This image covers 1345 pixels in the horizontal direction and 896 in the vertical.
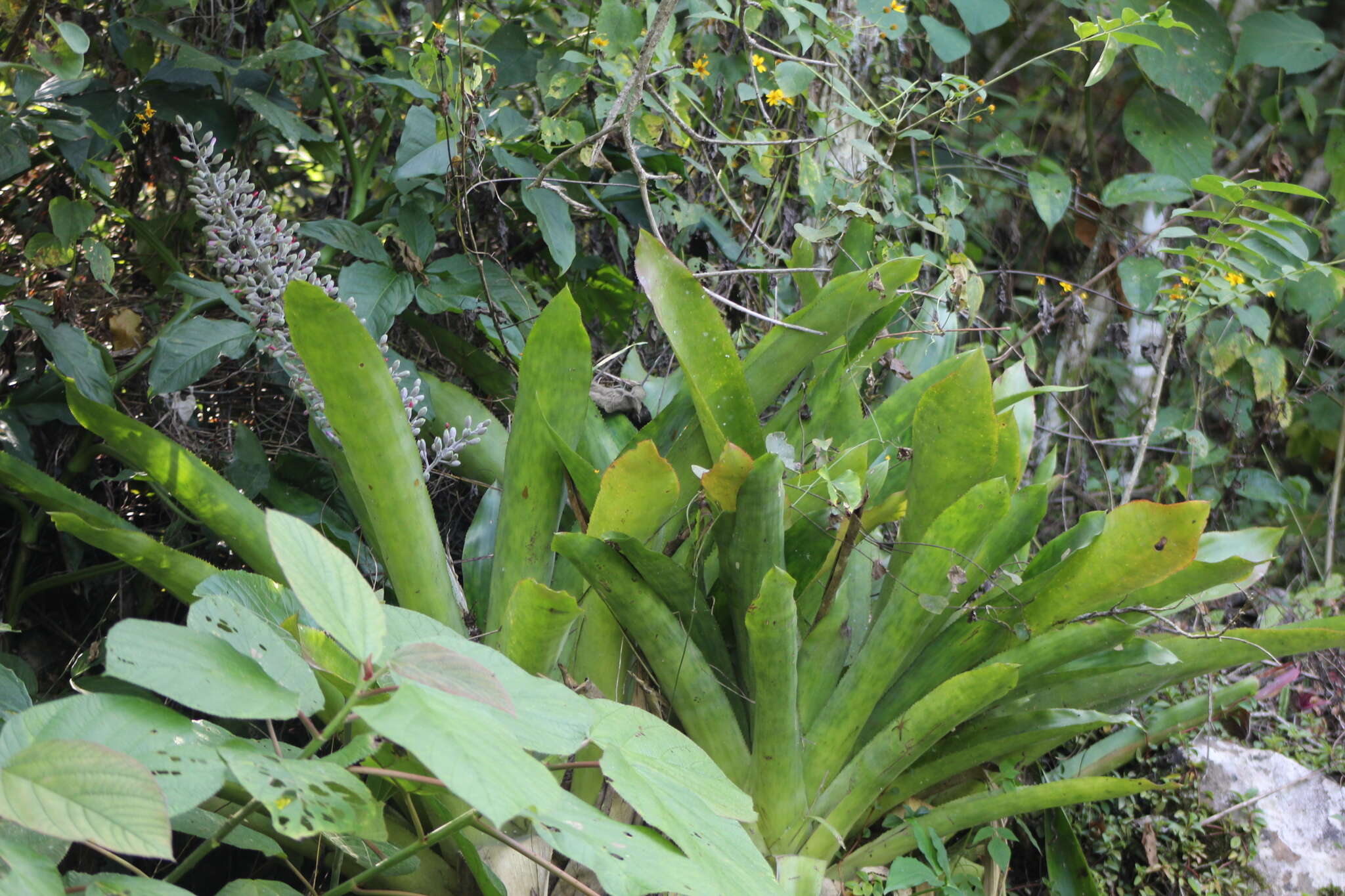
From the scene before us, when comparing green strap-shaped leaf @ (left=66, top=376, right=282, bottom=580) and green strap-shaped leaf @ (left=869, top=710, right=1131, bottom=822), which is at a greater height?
green strap-shaped leaf @ (left=66, top=376, right=282, bottom=580)

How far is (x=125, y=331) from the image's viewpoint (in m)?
1.41

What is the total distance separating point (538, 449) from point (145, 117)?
90cm

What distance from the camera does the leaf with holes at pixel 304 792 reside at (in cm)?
52

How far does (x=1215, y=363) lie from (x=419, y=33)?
1.81 metres

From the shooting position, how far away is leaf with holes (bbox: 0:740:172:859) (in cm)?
48

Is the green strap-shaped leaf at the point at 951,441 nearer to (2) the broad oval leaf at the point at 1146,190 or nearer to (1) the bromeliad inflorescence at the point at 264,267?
(1) the bromeliad inflorescence at the point at 264,267

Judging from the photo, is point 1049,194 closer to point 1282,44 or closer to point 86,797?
point 1282,44

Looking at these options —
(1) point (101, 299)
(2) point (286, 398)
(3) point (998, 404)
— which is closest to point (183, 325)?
(2) point (286, 398)

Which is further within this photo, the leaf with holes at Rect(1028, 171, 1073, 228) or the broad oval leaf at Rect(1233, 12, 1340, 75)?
the broad oval leaf at Rect(1233, 12, 1340, 75)

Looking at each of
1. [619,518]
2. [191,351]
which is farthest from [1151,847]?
[191,351]

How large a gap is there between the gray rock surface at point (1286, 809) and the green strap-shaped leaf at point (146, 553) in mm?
1394

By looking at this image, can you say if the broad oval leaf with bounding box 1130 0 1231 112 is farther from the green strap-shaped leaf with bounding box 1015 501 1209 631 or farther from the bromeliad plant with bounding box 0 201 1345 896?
the green strap-shaped leaf with bounding box 1015 501 1209 631

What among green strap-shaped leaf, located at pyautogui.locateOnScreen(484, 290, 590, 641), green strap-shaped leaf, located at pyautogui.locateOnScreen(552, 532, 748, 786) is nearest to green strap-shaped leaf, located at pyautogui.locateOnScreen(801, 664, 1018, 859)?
green strap-shaped leaf, located at pyautogui.locateOnScreen(552, 532, 748, 786)

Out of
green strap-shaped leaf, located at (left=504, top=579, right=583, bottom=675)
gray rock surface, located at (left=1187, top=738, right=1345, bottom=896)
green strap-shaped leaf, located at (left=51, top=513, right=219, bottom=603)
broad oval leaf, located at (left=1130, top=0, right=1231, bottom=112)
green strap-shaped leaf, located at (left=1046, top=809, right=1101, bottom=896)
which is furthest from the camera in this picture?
broad oval leaf, located at (left=1130, top=0, right=1231, bottom=112)
